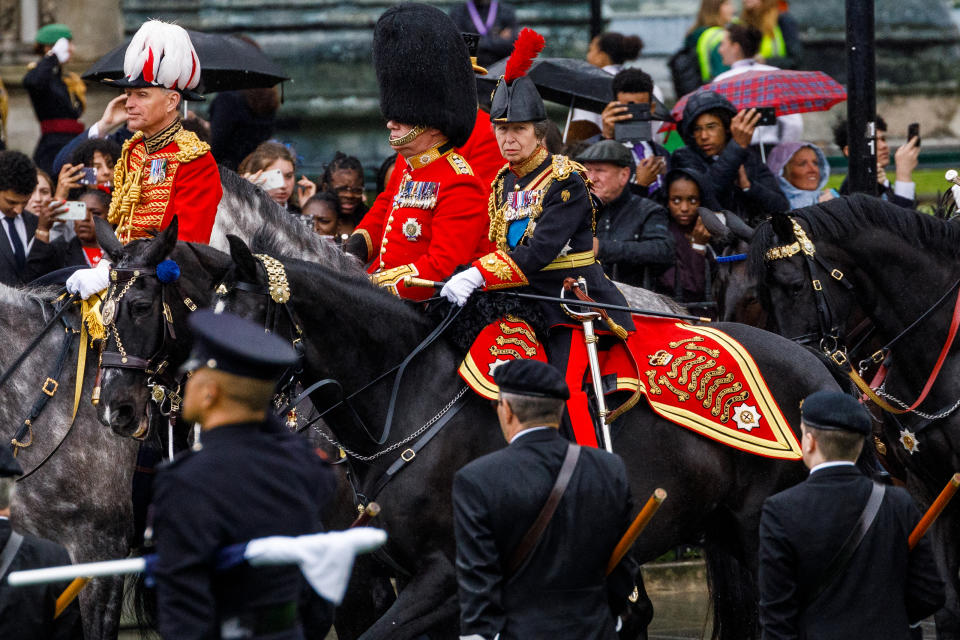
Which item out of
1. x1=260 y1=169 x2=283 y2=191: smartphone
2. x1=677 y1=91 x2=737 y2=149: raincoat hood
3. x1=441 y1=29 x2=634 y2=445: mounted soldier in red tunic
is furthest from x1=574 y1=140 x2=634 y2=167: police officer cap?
x1=441 y1=29 x2=634 y2=445: mounted soldier in red tunic

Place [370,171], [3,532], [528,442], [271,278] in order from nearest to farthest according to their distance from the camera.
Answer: [3,532]
[528,442]
[271,278]
[370,171]

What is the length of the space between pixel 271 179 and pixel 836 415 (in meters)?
5.36

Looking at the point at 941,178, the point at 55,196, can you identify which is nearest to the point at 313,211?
the point at 55,196

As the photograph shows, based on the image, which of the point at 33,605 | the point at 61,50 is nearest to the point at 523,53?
the point at 33,605

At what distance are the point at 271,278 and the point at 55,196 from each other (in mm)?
4244

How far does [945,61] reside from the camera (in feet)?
55.0

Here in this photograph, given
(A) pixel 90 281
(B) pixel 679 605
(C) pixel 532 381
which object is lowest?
(B) pixel 679 605

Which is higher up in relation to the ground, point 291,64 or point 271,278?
point 271,278

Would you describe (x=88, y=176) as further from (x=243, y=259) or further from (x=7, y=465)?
(x=7, y=465)

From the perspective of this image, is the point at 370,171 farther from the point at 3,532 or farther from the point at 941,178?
the point at 3,532

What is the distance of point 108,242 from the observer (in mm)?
7125

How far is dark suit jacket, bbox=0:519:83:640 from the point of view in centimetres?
458

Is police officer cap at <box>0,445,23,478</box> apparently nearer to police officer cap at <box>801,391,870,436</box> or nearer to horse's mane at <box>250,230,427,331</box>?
horse's mane at <box>250,230,427,331</box>

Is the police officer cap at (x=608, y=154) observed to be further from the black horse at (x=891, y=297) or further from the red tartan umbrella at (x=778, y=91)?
the black horse at (x=891, y=297)
